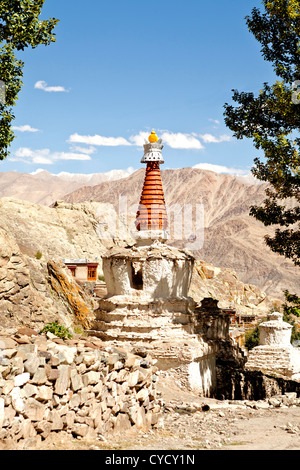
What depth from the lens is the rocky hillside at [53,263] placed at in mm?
19314

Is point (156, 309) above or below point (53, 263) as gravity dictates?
below

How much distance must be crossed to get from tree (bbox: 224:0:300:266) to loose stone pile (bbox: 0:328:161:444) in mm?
6499

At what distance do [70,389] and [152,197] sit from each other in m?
12.0

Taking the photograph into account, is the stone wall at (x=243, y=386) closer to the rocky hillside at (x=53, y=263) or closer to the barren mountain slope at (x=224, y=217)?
the rocky hillside at (x=53, y=263)

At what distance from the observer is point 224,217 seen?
6452 inches

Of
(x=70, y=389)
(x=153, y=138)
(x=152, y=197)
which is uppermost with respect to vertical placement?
(x=153, y=138)

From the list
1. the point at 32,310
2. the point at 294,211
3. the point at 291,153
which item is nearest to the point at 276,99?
the point at 291,153

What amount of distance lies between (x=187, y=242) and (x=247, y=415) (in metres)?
113

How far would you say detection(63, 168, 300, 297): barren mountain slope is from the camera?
348 ft

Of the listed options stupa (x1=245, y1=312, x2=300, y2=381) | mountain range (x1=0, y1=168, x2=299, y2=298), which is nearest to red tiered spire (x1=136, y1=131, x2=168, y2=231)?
stupa (x1=245, y1=312, x2=300, y2=381)

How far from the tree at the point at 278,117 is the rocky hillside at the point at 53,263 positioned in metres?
9.74

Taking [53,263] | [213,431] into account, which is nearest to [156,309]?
[213,431]

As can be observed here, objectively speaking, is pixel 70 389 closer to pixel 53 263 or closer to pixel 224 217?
pixel 53 263

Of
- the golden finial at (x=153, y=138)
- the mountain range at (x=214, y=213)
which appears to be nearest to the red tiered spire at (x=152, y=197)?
the golden finial at (x=153, y=138)
